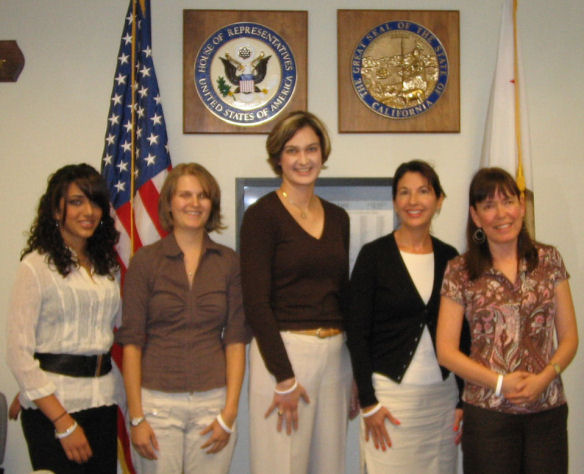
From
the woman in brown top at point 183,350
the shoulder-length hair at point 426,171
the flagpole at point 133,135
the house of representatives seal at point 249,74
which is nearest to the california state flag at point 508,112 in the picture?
the shoulder-length hair at point 426,171

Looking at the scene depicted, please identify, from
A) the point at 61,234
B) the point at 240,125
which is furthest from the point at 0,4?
the point at 61,234

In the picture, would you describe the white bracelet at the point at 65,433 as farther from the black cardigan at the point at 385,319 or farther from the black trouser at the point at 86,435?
the black cardigan at the point at 385,319

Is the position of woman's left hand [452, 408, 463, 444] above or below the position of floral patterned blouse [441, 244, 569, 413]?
below

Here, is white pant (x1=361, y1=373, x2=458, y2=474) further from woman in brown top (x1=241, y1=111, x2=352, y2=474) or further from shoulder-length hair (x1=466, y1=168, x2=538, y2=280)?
shoulder-length hair (x1=466, y1=168, x2=538, y2=280)

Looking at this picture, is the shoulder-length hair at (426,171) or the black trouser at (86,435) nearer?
the black trouser at (86,435)

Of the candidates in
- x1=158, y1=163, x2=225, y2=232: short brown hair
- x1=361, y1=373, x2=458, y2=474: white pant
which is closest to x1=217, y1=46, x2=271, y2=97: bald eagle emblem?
x1=158, y1=163, x2=225, y2=232: short brown hair

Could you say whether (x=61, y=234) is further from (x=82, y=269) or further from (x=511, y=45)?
(x=511, y=45)

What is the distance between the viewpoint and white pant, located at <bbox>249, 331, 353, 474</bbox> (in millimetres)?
1766

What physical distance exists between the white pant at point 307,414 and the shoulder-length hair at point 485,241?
1.72 feet

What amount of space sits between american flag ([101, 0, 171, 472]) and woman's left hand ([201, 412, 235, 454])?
2.18 feet

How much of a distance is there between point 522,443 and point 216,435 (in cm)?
99

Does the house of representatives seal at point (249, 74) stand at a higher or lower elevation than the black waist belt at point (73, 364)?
higher

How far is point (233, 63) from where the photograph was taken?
2.61m

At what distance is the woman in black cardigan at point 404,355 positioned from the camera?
1819 mm
